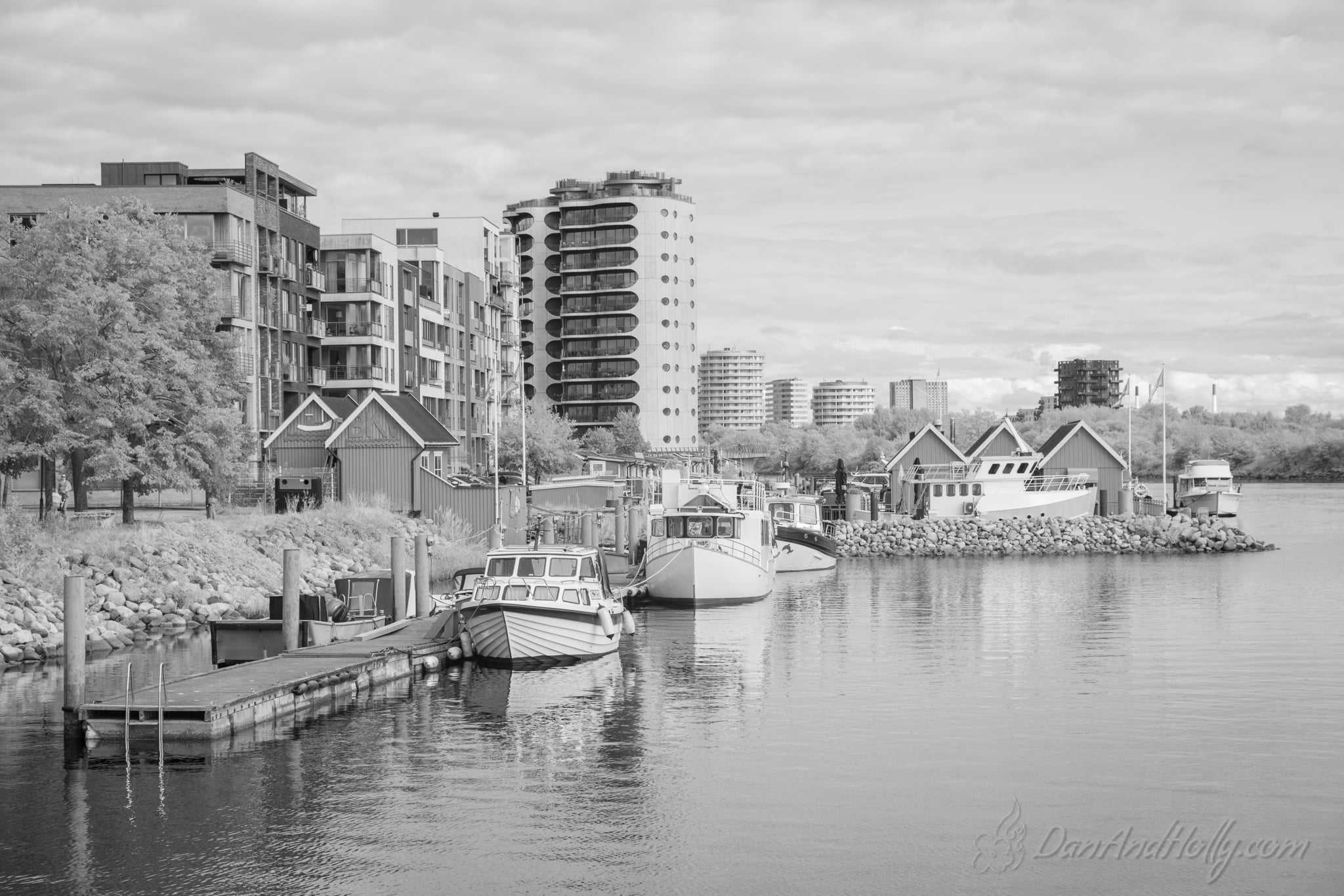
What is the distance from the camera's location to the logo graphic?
23.0 meters

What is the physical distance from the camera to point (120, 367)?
53.2 metres

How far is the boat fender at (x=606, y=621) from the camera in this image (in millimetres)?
42531

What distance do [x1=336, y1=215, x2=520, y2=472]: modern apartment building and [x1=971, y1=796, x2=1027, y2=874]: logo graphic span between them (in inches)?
2659

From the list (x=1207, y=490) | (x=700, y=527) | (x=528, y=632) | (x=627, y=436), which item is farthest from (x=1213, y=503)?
(x=528, y=632)

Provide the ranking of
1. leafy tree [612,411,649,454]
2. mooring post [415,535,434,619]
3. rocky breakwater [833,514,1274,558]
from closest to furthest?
mooring post [415,535,434,619], rocky breakwater [833,514,1274,558], leafy tree [612,411,649,454]

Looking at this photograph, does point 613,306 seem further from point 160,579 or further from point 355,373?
point 160,579

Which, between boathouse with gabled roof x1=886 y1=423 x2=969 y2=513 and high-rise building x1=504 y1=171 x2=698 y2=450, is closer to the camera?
boathouse with gabled roof x1=886 y1=423 x2=969 y2=513

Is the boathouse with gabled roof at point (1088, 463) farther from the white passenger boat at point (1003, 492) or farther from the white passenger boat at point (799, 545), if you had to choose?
the white passenger boat at point (799, 545)

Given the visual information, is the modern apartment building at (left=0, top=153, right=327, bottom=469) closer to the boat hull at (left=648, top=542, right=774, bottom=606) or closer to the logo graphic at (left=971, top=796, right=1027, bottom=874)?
the boat hull at (left=648, top=542, right=774, bottom=606)

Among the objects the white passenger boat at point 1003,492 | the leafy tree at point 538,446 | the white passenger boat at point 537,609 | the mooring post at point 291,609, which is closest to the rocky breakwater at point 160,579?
the mooring post at point 291,609

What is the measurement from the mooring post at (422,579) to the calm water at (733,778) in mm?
6950

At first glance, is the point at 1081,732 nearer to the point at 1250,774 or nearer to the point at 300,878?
the point at 1250,774

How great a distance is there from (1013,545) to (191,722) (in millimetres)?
70855

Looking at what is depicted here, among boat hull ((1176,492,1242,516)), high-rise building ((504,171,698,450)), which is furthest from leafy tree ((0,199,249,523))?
high-rise building ((504,171,698,450))
